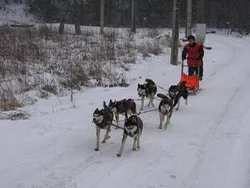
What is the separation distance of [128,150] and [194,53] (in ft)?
20.0

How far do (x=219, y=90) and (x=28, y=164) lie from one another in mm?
7352

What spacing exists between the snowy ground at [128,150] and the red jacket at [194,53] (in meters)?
1.93

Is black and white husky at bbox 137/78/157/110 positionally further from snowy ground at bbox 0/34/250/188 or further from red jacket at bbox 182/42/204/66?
red jacket at bbox 182/42/204/66

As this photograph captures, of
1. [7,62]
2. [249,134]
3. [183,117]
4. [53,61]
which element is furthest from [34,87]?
[249,134]

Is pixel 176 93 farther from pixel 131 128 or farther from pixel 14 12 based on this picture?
pixel 14 12

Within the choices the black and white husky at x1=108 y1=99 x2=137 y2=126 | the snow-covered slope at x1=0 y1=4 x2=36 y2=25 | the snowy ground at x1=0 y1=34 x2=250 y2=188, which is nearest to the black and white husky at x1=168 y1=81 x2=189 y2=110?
the snowy ground at x1=0 y1=34 x2=250 y2=188

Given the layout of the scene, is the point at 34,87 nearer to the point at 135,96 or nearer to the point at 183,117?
the point at 135,96

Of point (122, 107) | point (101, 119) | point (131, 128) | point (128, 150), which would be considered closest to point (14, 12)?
point (122, 107)

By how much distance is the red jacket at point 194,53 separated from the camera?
11.9m

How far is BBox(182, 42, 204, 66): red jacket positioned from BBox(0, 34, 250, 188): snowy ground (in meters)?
1.93

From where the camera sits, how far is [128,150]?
22.0 feet

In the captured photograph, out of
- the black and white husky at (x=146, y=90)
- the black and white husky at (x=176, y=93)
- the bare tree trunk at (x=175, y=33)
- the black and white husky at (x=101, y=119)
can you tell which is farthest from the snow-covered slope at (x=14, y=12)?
the black and white husky at (x=101, y=119)

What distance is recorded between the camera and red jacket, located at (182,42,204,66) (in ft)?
39.0

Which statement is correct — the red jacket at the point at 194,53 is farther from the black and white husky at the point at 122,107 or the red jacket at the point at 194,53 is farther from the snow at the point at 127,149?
the black and white husky at the point at 122,107
